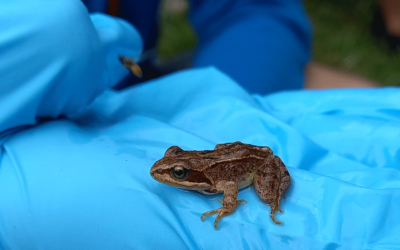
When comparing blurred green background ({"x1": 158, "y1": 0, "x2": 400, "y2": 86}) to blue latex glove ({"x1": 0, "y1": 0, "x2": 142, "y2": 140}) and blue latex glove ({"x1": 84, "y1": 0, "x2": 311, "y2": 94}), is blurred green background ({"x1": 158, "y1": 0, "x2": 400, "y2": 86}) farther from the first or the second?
blue latex glove ({"x1": 0, "y1": 0, "x2": 142, "y2": 140})

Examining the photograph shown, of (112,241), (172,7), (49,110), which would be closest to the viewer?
(112,241)

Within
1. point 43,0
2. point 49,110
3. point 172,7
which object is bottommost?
point 172,7

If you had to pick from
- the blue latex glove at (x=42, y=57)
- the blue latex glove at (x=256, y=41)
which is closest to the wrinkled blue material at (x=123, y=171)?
the blue latex glove at (x=42, y=57)

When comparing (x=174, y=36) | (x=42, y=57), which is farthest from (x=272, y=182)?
(x=174, y=36)

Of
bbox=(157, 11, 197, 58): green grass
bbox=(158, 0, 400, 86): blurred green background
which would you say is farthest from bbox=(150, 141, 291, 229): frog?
bbox=(157, 11, 197, 58): green grass

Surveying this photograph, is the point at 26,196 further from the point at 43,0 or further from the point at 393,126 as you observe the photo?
the point at 393,126

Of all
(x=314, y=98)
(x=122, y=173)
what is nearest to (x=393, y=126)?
(x=314, y=98)

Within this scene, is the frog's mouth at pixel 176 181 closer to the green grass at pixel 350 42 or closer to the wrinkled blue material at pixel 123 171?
the wrinkled blue material at pixel 123 171
